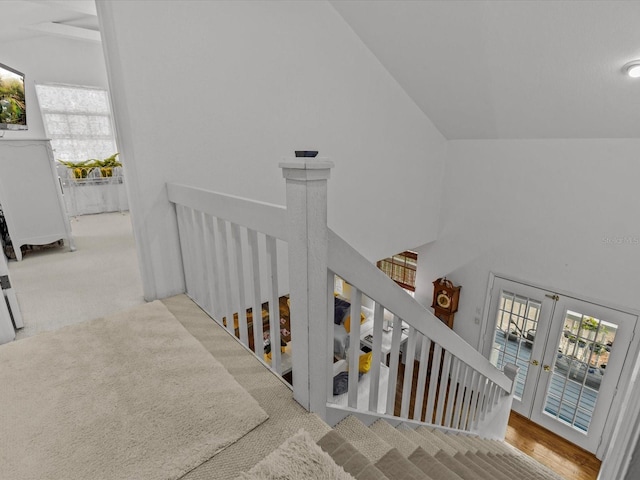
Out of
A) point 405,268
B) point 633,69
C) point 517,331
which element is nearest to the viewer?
point 633,69

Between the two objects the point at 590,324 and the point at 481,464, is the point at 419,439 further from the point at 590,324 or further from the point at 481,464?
the point at 590,324

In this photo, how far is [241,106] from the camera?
2412 mm

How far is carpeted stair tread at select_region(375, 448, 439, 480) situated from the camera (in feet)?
3.67

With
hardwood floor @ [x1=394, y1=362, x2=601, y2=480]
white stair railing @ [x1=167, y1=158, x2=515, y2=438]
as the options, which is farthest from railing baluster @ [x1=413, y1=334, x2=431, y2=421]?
hardwood floor @ [x1=394, y1=362, x2=601, y2=480]

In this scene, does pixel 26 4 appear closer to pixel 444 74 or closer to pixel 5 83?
pixel 5 83

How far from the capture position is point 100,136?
18.9 feet

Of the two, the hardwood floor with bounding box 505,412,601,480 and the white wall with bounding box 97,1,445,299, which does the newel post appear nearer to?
the white wall with bounding box 97,1,445,299

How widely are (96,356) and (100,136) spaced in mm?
5544

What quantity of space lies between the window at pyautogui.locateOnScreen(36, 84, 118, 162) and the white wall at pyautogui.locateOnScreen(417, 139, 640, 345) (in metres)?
5.78

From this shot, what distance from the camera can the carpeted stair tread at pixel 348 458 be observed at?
3.33 feet

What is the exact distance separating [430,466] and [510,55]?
323 cm

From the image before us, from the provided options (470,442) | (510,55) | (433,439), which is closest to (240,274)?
(433,439)

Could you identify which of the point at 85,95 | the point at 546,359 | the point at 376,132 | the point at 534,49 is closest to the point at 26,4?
the point at 85,95

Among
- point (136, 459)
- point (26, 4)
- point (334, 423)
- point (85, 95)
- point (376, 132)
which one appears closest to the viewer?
point (136, 459)
